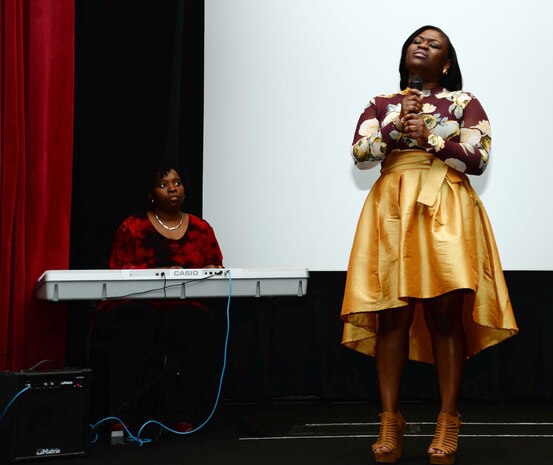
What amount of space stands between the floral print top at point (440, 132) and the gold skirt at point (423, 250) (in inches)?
2.9

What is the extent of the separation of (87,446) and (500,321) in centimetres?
133

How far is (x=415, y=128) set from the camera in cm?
222

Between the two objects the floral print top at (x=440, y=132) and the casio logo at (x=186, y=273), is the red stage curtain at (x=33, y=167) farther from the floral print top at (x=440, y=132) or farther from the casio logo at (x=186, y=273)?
the floral print top at (x=440, y=132)

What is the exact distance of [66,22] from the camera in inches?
136

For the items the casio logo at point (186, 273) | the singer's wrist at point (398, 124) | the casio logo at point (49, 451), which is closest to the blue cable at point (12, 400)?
the casio logo at point (49, 451)

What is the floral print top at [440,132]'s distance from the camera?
2270 mm

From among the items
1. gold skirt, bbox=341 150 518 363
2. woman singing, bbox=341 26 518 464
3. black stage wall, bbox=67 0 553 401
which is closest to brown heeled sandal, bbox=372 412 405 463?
woman singing, bbox=341 26 518 464

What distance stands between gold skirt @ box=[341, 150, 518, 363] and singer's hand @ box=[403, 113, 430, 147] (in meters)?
0.13

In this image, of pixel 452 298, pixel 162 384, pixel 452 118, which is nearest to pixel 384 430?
pixel 452 298

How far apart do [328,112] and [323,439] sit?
1.66 metres

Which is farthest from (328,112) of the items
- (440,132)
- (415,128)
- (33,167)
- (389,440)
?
(389,440)

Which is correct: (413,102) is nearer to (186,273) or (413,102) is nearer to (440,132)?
(440,132)

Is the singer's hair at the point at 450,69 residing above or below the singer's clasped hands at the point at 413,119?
above

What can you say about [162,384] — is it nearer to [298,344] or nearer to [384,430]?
[298,344]
